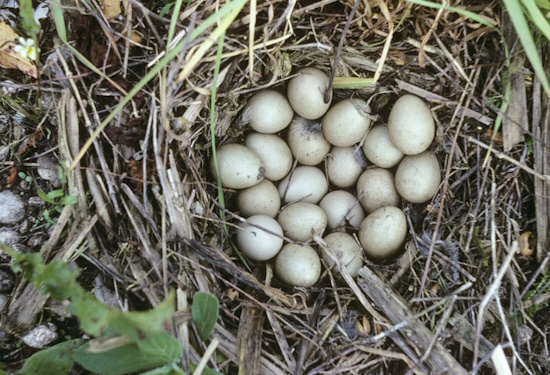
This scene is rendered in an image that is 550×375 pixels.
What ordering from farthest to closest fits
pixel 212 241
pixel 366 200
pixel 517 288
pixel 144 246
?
pixel 366 200, pixel 212 241, pixel 517 288, pixel 144 246

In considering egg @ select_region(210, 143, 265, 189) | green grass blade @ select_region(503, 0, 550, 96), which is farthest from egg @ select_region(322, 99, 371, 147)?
green grass blade @ select_region(503, 0, 550, 96)

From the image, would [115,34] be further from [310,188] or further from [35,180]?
[310,188]

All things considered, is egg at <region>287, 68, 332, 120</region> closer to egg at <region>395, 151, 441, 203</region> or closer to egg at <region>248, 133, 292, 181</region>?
egg at <region>248, 133, 292, 181</region>

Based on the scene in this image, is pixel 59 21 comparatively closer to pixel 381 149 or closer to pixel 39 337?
pixel 39 337

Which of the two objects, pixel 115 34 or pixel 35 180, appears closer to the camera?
pixel 115 34

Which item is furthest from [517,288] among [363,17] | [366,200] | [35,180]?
[35,180]

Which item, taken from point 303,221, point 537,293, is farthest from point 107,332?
point 537,293
